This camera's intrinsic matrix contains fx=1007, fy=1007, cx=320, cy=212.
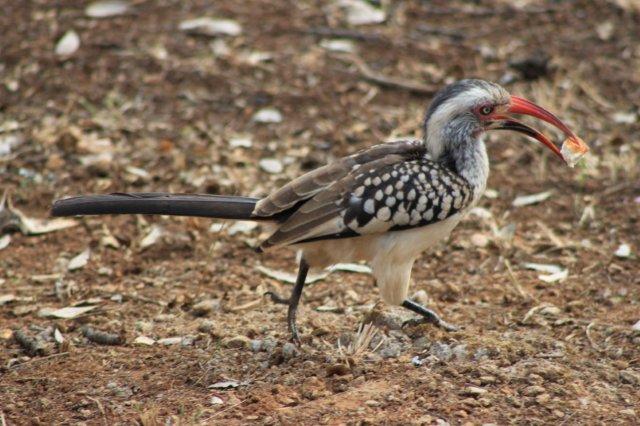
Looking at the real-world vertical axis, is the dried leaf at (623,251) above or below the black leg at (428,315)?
below

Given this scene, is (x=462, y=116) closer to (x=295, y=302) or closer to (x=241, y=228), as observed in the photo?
(x=295, y=302)

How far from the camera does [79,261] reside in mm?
5965

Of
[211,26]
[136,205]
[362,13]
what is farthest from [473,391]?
[362,13]

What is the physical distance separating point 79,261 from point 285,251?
123 cm

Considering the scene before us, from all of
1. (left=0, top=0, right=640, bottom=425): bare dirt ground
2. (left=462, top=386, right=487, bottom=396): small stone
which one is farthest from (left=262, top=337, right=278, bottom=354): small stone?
(left=462, top=386, right=487, bottom=396): small stone

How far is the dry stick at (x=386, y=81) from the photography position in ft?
25.7

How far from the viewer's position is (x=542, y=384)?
4410 millimetres

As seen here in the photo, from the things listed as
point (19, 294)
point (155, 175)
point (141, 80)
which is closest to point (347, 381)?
point (19, 294)

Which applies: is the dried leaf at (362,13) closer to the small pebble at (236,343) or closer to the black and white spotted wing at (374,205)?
the black and white spotted wing at (374,205)

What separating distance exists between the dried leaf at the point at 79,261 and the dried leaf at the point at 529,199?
2710mm

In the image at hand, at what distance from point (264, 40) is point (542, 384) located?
4.81 metres

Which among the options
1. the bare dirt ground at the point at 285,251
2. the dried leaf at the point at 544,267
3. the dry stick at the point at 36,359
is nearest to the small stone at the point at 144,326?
the bare dirt ground at the point at 285,251

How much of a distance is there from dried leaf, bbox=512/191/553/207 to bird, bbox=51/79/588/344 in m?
1.46

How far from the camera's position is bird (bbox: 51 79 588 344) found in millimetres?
4762
